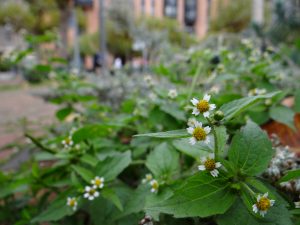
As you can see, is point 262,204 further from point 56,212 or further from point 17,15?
point 17,15

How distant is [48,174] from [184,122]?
47cm

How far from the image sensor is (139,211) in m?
0.93

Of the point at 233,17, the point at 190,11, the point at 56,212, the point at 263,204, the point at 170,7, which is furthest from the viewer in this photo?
the point at 190,11

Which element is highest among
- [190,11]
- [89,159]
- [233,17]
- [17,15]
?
[89,159]

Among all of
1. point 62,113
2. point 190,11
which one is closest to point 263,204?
point 62,113

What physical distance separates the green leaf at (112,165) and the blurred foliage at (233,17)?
26.8 meters

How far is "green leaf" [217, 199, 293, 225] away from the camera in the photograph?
2.21 ft

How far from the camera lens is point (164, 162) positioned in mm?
1010

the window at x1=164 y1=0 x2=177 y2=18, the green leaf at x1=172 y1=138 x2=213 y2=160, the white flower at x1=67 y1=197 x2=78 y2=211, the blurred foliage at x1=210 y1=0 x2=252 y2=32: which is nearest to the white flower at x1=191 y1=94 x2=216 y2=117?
the green leaf at x1=172 y1=138 x2=213 y2=160

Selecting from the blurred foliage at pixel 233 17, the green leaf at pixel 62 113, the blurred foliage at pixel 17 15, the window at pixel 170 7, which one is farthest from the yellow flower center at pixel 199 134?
the window at pixel 170 7

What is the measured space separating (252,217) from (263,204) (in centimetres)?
5

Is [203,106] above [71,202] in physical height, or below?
above

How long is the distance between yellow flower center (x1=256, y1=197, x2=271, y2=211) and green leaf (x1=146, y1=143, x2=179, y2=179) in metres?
0.33

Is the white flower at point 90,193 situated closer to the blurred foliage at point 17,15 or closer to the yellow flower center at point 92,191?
the yellow flower center at point 92,191
